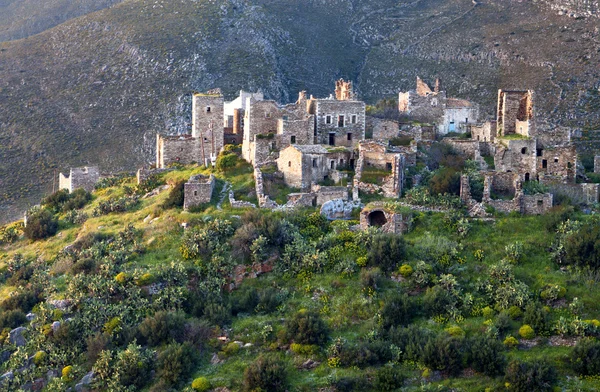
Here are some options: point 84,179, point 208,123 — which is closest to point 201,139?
point 208,123

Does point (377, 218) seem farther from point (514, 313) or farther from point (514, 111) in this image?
point (514, 111)

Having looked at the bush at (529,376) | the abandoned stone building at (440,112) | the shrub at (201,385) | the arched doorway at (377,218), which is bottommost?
the shrub at (201,385)

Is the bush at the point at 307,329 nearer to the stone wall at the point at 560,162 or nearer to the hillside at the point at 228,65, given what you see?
the stone wall at the point at 560,162

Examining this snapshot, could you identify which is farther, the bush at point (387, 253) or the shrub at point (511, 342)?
the bush at point (387, 253)

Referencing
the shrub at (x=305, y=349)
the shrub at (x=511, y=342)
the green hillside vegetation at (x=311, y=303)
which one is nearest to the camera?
the green hillside vegetation at (x=311, y=303)

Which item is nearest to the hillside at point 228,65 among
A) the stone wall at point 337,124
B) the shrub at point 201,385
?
the stone wall at point 337,124
